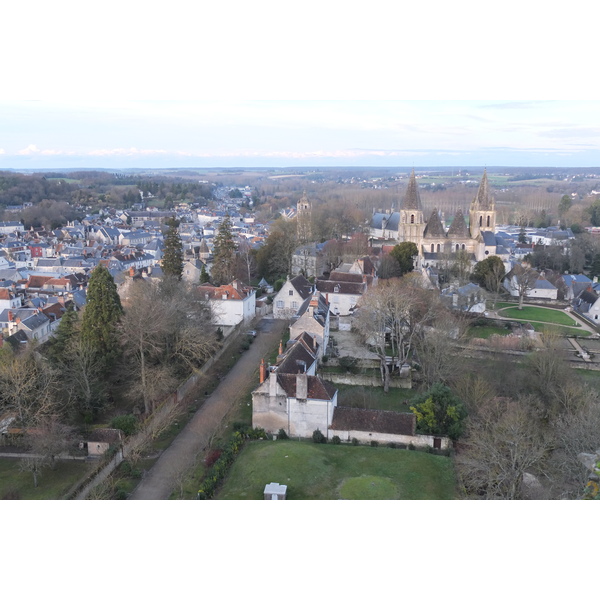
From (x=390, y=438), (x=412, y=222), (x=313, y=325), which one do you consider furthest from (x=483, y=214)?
(x=390, y=438)

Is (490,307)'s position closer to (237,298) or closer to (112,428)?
(237,298)

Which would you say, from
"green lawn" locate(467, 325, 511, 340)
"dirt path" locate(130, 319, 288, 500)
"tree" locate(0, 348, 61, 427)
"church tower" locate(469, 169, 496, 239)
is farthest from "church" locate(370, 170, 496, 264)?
"tree" locate(0, 348, 61, 427)

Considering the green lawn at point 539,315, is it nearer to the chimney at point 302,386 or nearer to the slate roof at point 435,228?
the slate roof at point 435,228

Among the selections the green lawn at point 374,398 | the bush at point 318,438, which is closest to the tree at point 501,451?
the green lawn at point 374,398

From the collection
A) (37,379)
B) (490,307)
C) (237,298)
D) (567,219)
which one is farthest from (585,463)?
(567,219)

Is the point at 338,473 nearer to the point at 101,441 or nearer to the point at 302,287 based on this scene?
the point at 101,441

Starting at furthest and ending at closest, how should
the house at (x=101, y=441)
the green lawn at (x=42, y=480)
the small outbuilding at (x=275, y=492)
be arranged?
the house at (x=101, y=441)
the green lawn at (x=42, y=480)
the small outbuilding at (x=275, y=492)
